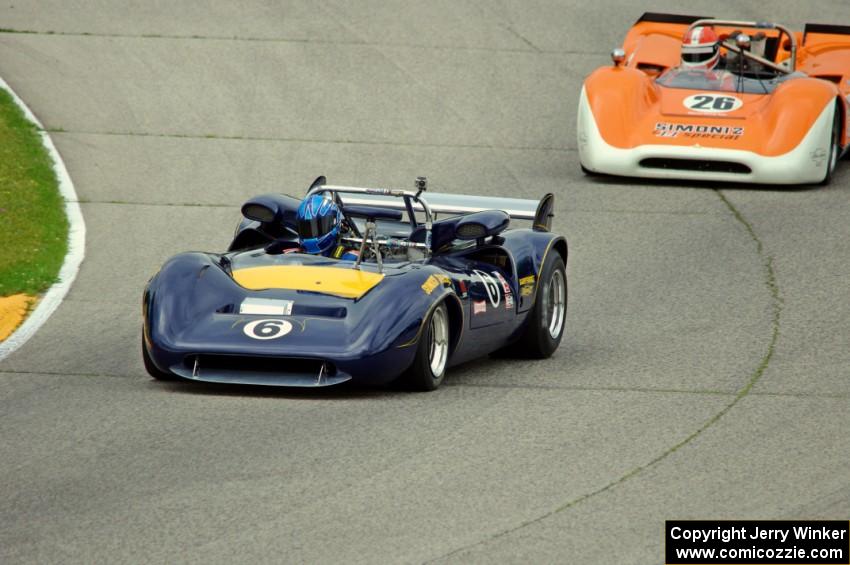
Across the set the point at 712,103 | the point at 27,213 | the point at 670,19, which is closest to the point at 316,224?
the point at 27,213

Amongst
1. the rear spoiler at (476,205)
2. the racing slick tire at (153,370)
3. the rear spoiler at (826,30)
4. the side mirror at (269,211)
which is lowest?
the racing slick tire at (153,370)

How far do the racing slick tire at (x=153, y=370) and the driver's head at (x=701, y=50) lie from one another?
8.81m

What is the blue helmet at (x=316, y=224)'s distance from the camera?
8805mm

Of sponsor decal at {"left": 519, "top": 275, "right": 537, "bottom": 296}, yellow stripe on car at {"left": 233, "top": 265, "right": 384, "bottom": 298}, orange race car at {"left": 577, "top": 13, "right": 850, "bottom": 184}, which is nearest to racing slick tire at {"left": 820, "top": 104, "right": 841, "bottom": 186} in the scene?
orange race car at {"left": 577, "top": 13, "right": 850, "bottom": 184}

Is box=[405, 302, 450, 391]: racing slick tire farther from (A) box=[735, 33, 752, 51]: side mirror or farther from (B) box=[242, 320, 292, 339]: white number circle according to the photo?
(A) box=[735, 33, 752, 51]: side mirror

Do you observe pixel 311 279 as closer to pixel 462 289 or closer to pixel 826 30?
pixel 462 289

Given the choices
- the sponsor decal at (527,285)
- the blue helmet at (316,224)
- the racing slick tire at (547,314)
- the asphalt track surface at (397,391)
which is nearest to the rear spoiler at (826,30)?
the asphalt track surface at (397,391)

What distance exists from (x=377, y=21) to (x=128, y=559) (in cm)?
1664

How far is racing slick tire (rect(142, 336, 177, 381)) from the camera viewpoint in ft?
27.2

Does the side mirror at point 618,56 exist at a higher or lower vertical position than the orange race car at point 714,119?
higher

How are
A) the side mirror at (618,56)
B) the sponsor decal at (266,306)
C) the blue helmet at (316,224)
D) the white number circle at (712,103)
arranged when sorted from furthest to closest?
the side mirror at (618,56), the white number circle at (712,103), the blue helmet at (316,224), the sponsor decal at (266,306)

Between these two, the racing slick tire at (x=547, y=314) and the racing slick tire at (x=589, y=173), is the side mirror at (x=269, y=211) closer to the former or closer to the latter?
the racing slick tire at (x=547, y=314)

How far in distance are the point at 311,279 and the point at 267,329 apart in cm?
49

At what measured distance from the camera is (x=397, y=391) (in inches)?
321
